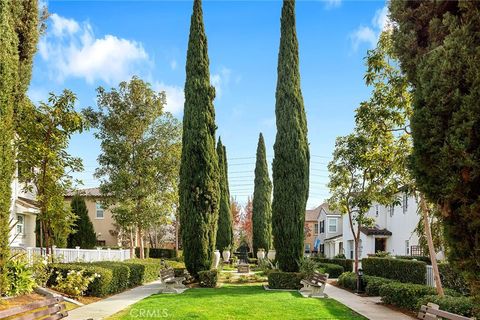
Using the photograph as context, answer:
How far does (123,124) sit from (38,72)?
14.8 meters

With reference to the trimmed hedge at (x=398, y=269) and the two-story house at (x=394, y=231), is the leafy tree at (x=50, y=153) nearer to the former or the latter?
the trimmed hedge at (x=398, y=269)

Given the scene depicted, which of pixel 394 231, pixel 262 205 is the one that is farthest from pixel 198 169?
pixel 262 205

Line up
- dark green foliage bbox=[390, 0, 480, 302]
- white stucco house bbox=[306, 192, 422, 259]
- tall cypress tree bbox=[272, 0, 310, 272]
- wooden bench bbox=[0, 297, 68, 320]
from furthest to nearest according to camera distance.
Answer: white stucco house bbox=[306, 192, 422, 259], tall cypress tree bbox=[272, 0, 310, 272], wooden bench bbox=[0, 297, 68, 320], dark green foliage bbox=[390, 0, 480, 302]

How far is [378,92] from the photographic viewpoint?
44.3 feet

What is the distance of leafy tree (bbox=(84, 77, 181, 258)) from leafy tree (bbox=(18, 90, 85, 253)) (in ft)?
41.7

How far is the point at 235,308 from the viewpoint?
1156 centimetres

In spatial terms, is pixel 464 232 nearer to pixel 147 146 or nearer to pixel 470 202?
pixel 470 202

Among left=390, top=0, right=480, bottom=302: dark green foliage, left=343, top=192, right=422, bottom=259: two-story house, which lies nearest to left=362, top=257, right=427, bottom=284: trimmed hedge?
left=343, top=192, right=422, bottom=259: two-story house

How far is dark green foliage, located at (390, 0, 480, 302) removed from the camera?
4.61 meters

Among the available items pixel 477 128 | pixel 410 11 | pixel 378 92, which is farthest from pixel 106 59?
pixel 477 128

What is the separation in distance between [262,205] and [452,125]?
35.5 meters

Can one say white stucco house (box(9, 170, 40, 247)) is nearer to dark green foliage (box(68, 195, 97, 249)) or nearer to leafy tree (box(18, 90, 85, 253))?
dark green foliage (box(68, 195, 97, 249))

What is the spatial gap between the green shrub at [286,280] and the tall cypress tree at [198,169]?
314cm

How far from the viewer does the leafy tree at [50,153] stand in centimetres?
1505
